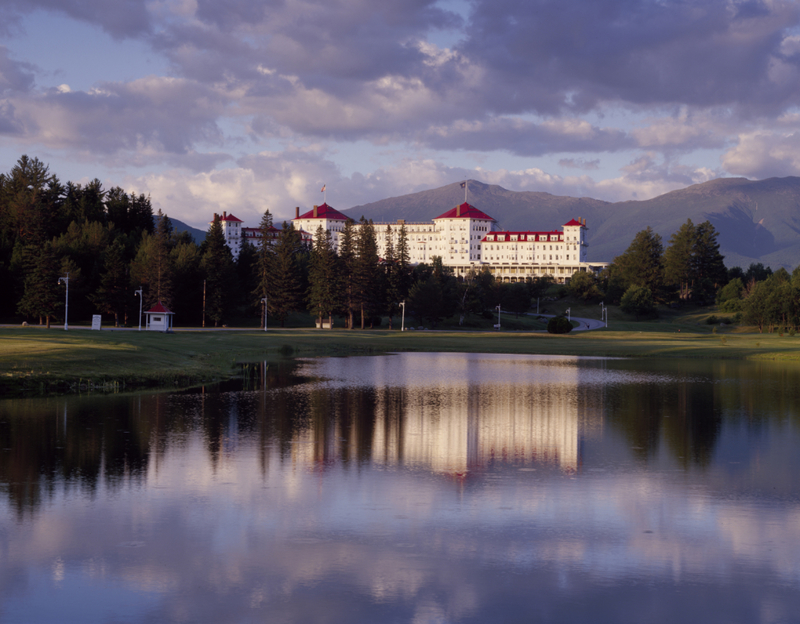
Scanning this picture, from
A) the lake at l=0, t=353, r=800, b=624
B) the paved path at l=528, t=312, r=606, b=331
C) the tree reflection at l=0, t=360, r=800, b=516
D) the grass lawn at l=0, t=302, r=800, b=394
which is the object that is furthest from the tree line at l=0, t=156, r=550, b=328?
the lake at l=0, t=353, r=800, b=624

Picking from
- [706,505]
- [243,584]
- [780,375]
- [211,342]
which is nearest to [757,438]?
[706,505]

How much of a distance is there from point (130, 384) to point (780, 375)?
40.3 m

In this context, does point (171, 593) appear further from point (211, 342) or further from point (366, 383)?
point (211, 342)

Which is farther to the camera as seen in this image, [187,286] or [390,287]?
[390,287]

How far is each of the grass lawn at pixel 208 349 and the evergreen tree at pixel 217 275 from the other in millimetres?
29394

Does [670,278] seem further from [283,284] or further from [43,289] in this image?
[43,289]

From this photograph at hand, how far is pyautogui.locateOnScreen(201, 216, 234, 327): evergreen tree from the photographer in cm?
11406

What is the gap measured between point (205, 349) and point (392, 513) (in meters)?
45.5

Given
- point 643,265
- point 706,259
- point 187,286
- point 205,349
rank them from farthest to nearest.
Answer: point 706,259, point 643,265, point 187,286, point 205,349

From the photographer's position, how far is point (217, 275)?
11612 cm

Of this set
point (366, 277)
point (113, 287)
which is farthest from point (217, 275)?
point (366, 277)

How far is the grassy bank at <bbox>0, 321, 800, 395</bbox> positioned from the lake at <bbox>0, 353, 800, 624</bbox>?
5.98 m

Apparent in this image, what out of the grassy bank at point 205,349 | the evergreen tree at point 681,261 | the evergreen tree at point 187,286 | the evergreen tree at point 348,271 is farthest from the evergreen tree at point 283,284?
the evergreen tree at point 681,261

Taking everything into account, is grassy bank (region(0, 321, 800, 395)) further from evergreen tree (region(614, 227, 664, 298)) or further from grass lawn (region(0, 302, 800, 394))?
evergreen tree (region(614, 227, 664, 298))
